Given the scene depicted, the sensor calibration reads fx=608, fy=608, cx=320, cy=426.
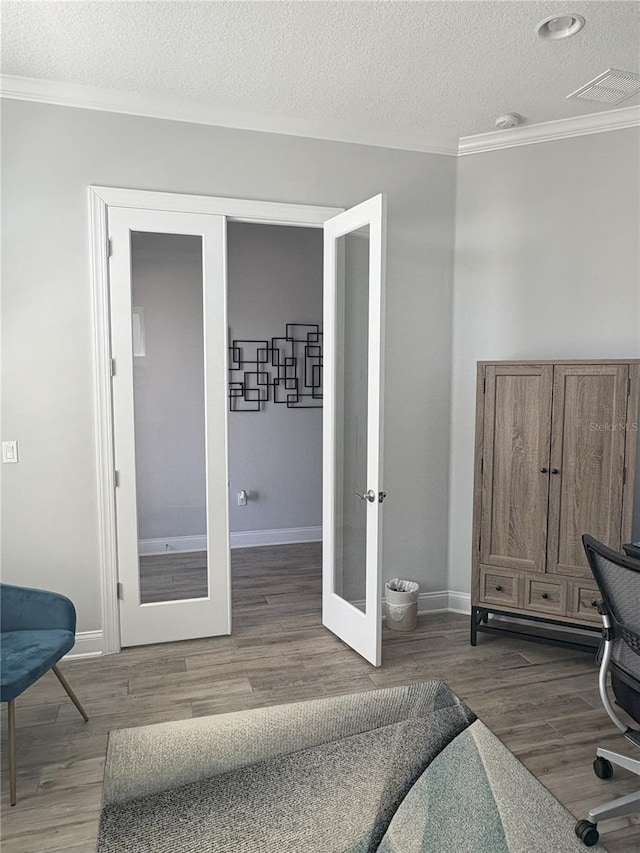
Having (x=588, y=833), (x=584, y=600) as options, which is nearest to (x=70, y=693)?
(x=588, y=833)

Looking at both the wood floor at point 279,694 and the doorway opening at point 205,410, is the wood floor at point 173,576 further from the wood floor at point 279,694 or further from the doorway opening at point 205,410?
the wood floor at point 279,694

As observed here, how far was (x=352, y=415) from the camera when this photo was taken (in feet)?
10.9

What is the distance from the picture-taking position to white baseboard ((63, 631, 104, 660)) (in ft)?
10.5

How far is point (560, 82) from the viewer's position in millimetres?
2896

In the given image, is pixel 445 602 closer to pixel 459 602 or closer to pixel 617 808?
pixel 459 602

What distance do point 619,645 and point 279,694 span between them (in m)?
1.53

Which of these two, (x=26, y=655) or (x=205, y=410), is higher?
(x=205, y=410)

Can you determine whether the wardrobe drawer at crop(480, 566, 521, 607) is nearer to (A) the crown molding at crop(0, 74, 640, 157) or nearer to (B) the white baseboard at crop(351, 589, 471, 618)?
(B) the white baseboard at crop(351, 589, 471, 618)

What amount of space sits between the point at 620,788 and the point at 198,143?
3461 mm

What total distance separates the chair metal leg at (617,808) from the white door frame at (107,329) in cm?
237

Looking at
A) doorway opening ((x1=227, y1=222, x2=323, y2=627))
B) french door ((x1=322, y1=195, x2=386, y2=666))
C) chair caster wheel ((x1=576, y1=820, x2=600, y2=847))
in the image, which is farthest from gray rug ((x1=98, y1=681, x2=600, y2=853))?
doorway opening ((x1=227, y1=222, x2=323, y2=627))

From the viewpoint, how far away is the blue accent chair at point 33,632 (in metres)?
2.27

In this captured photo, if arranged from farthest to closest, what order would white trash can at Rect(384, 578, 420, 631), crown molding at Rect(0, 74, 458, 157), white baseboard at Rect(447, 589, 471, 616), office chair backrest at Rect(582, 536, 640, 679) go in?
white baseboard at Rect(447, 589, 471, 616) → white trash can at Rect(384, 578, 420, 631) → crown molding at Rect(0, 74, 458, 157) → office chair backrest at Rect(582, 536, 640, 679)

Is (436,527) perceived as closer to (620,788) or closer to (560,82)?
(620,788)
